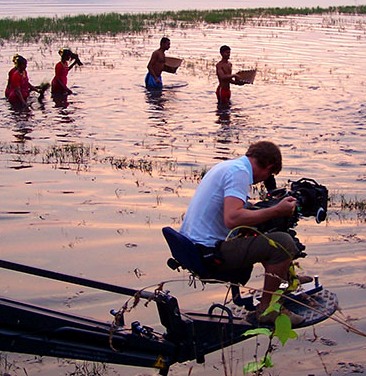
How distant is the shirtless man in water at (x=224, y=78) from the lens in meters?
15.6

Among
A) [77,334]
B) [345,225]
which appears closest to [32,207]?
[345,225]

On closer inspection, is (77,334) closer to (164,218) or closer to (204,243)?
(204,243)

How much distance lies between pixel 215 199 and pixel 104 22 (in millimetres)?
27922

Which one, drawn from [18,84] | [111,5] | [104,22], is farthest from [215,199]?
[111,5]

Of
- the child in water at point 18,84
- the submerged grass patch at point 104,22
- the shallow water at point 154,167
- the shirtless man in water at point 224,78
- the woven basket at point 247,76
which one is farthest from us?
the submerged grass patch at point 104,22

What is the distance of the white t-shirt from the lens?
479 cm

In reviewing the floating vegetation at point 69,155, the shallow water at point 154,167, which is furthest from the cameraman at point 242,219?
the floating vegetation at point 69,155

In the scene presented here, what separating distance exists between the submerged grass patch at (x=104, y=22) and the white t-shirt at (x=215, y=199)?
73.5ft

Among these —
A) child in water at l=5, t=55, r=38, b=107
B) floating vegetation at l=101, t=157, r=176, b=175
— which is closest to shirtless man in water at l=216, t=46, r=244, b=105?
child in water at l=5, t=55, r=38, b=107

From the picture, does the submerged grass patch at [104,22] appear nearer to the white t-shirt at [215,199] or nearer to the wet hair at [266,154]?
the white t-shirt at [215,199]

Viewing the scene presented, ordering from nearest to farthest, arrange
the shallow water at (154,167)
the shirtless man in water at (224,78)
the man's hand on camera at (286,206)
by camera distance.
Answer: the man's hand on camera at (286,206) → the shallow water at (154,167) → the shirtless man in water at (224,78)

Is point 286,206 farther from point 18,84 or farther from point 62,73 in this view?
point 62,73

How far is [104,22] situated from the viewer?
105 feet

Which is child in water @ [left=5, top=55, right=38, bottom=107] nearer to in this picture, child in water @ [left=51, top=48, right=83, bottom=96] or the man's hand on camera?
child in water @ [left=51, top=48, right=83, bottom=96]
